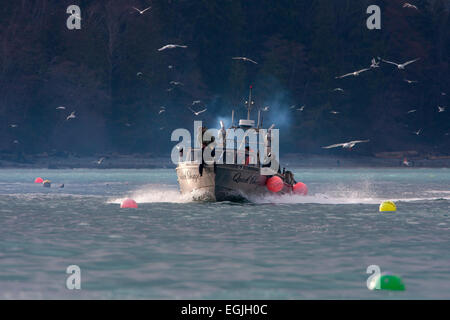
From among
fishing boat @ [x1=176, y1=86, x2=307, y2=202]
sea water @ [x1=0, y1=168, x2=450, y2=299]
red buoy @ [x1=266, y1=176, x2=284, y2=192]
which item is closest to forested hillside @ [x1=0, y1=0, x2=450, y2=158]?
fishing boat @ [x1=176, y1=86, x2=307, y2=202]

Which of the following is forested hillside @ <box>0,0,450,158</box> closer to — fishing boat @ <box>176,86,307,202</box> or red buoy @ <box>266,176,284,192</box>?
fishing boat @ <box>176,86,307,202</box>

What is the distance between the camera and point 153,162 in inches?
5664

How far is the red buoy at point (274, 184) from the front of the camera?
4372 cm

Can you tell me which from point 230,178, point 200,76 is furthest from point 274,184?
point 200,76

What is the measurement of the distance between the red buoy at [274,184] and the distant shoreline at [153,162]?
324 feet

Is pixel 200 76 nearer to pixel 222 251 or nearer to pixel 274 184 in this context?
pixel 274 184

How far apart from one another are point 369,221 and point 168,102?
Result: 11807cm

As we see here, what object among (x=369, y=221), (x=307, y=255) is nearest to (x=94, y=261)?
(x=307, y=255)

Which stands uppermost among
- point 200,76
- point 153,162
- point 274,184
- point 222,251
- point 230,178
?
point 200,76

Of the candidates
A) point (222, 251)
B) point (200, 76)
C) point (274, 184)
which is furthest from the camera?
point (200, 76)

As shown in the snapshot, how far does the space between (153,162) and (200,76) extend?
81.1 feet

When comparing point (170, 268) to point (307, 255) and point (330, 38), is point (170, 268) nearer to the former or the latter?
point (307, 255)

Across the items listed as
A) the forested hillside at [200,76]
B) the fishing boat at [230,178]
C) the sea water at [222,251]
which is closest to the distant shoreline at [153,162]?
the forested hillside at [200,76]

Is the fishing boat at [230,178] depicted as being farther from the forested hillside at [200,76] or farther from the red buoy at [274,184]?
the forested hillside at [200,76]
